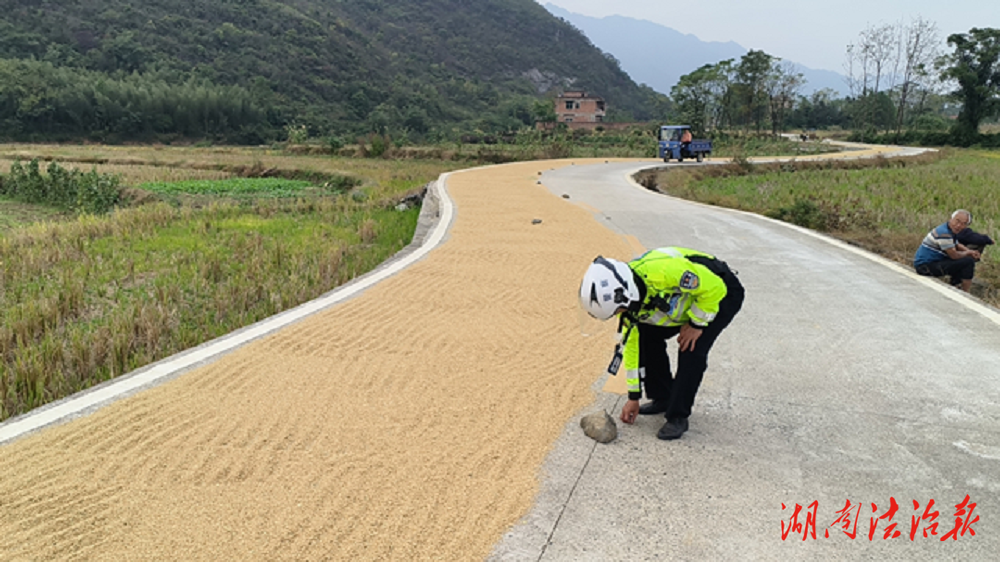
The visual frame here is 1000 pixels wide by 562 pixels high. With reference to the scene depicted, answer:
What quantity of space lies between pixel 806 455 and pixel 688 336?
100cm

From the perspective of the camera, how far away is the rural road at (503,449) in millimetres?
2912

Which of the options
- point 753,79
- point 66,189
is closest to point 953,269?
point 66,189

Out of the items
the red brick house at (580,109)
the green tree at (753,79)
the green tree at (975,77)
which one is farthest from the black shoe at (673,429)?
the red brick house at (580,109)

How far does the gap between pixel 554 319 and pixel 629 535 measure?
11.0ft

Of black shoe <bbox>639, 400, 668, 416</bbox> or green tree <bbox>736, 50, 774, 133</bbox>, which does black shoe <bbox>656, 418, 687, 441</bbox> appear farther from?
green tree <bbox>736, 50, 774, 133</bbox>

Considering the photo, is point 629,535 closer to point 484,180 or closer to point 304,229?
point 304,229

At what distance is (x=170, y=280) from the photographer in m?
8.40

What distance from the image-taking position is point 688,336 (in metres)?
3.63

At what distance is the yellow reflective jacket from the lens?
3453 mm

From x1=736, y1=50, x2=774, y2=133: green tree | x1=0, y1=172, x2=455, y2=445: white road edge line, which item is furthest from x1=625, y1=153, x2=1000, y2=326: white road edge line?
x1=736, y1=50, x2=774, y2=133: green tree

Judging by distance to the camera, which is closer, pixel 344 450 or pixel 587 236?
pixel 344 450

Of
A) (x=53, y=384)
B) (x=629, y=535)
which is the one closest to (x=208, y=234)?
(x=53, y=384)

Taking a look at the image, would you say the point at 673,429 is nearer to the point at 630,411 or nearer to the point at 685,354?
the point at 630,411

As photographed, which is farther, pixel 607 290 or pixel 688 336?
pixel 688 336
